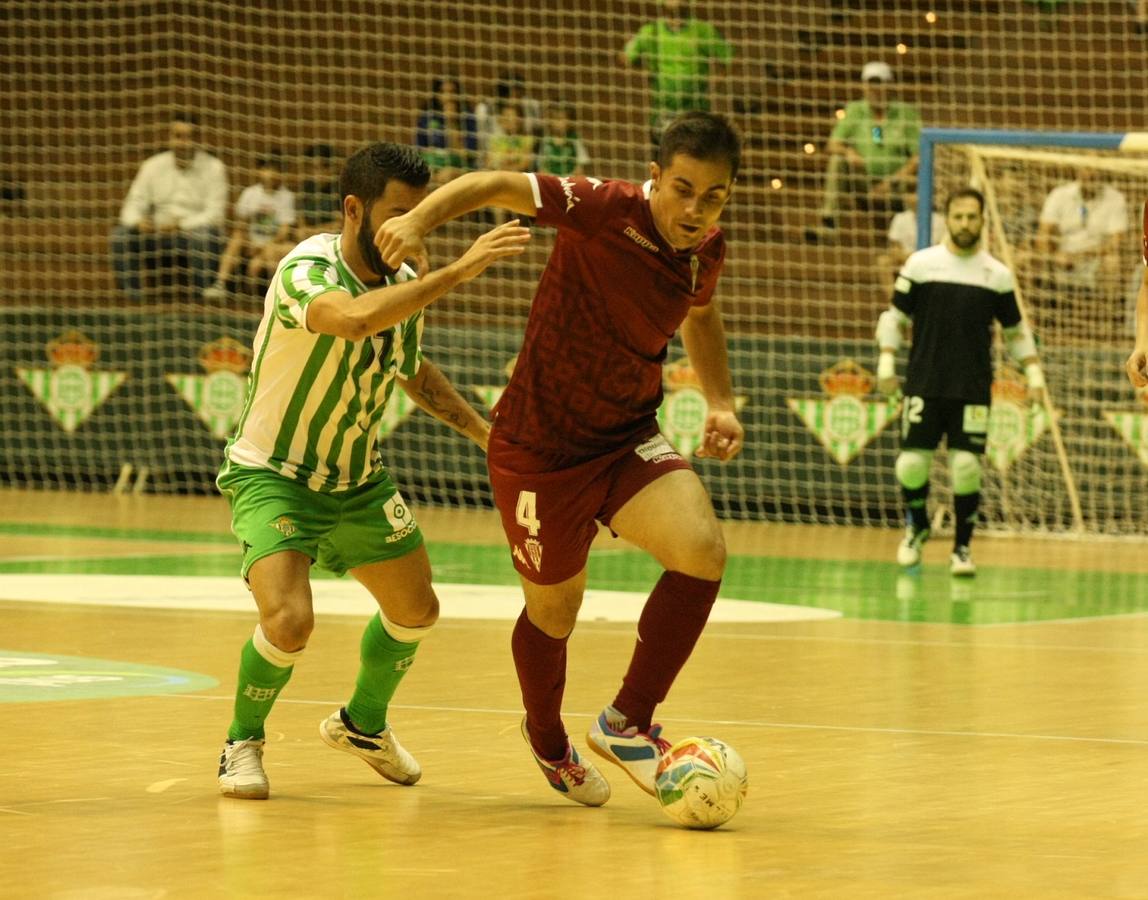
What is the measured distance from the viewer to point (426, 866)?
4.62 meters

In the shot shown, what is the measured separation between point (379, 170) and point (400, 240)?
0.89 meters

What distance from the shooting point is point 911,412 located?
44.6 feet

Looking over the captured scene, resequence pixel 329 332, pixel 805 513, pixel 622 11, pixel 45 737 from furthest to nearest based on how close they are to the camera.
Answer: pixel 622 11 → pixel 805 513 → pixel 45 737 → pixel 329 332

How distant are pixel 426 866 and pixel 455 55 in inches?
688

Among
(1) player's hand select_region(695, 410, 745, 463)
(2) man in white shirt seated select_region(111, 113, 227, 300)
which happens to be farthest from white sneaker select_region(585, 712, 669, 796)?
(2) man in white shirt seated select_region(111, 113, 227, 300)

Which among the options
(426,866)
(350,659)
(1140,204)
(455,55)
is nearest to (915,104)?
(1140,204)

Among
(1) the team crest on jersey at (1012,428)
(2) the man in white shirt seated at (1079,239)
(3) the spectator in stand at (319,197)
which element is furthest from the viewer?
(3) the spectator in stand at (319,197)

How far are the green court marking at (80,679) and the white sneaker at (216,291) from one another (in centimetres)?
1049

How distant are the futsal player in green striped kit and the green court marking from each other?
160cm

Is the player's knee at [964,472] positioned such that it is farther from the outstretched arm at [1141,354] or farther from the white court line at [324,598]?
the outstretched arm at [1141,354]

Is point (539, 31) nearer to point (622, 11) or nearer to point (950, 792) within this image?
point (622, 11)

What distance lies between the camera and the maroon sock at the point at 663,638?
5.62m

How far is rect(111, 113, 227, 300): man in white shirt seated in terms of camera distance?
19.2 meters

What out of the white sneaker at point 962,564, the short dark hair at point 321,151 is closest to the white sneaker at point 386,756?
the white sneaker at point 962,564
